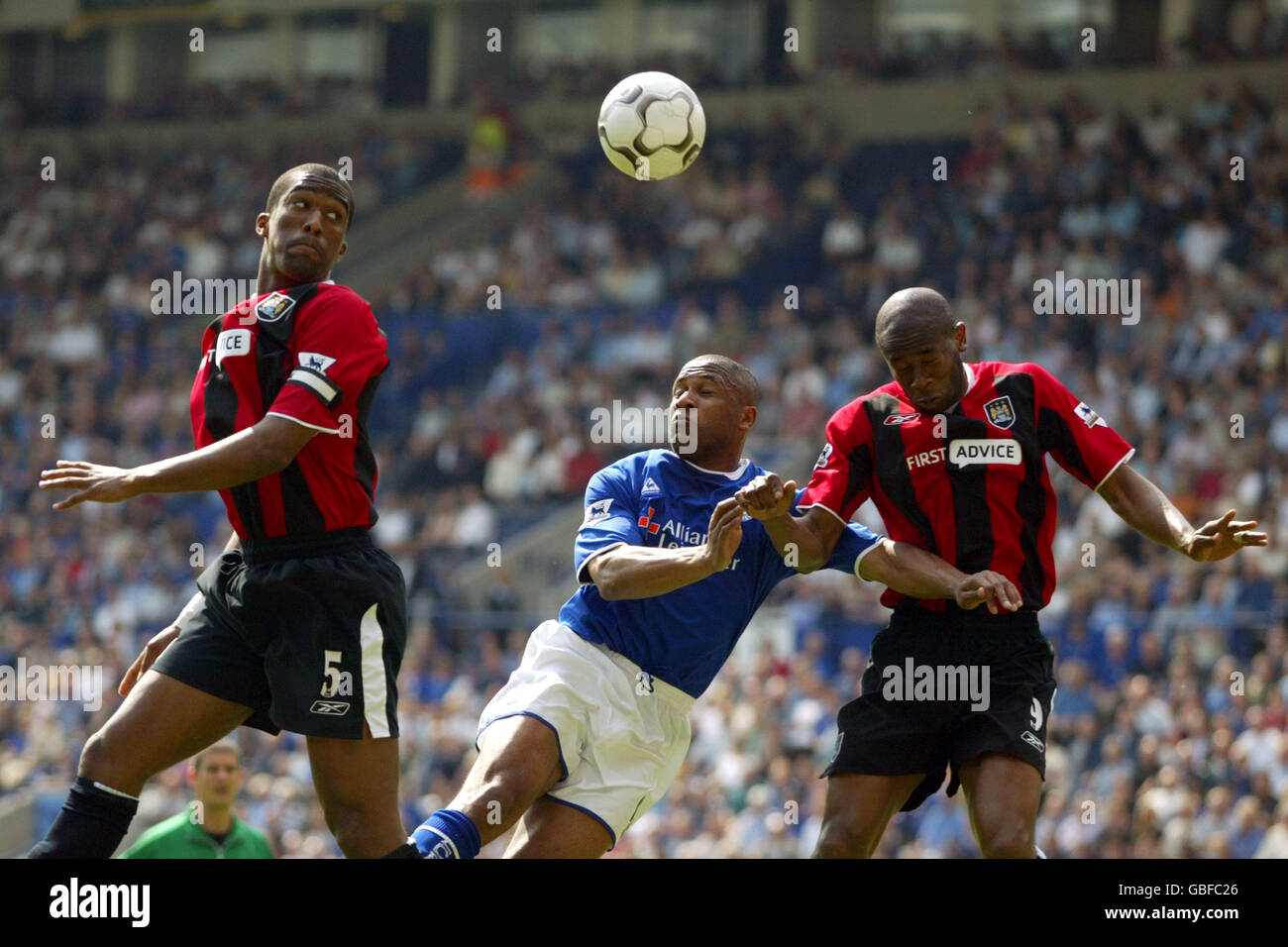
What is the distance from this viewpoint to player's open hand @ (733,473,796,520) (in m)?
4.96

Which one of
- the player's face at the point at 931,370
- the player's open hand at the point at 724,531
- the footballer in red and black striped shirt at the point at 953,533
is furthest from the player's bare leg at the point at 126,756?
the player's face at the point at 931,370

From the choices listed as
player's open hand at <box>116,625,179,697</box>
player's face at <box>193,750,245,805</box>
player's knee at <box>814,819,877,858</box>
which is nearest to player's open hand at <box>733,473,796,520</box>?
player's knee at <box>814,819,877,858</box>

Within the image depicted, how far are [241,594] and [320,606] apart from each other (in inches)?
9.9

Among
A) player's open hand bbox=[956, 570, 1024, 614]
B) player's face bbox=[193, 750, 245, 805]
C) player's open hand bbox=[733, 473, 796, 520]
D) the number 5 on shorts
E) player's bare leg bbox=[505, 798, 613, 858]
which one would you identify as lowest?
player's face bbox=[193, 750, 245, 805]

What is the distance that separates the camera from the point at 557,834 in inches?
215

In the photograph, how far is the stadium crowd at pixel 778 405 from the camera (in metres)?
12.2

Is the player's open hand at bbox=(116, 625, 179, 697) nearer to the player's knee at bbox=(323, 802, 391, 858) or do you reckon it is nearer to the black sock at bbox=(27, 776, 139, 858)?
the black sock at bbox=(27, 776, 139, 858)

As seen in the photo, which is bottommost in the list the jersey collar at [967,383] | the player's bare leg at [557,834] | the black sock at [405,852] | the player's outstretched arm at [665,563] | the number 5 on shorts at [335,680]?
the player's bare leg at [557,834]

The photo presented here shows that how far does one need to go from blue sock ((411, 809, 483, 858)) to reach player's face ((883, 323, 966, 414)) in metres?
1.98

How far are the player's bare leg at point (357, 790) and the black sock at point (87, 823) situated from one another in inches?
23.4

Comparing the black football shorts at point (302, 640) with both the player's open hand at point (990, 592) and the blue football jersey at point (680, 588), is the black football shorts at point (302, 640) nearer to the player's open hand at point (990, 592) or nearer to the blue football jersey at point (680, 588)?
the blue football jersey at point (680, 588)

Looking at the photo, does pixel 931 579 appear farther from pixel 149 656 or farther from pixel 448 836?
pixel 149 656

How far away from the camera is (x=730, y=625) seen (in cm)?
576
